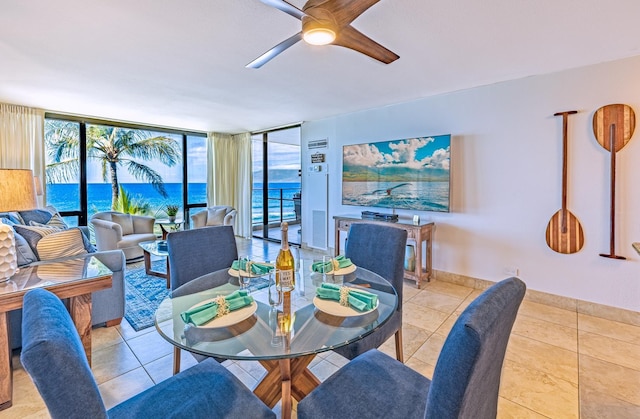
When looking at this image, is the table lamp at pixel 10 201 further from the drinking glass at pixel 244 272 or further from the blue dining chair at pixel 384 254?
the blue dining chair at pixel 384 254

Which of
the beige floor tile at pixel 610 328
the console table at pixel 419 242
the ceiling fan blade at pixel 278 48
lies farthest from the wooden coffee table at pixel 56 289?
the beige floor tile at pixel 610 328

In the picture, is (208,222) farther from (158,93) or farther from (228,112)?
(158,93)

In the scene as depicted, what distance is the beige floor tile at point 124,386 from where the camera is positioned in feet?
5.92

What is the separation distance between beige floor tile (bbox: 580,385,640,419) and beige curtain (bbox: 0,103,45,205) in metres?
6.24

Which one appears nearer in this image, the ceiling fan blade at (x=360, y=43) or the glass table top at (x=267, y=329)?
the glass table top at (x=267, y=329)

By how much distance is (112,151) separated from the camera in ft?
18.3

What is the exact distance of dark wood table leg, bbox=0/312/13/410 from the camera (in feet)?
5.65

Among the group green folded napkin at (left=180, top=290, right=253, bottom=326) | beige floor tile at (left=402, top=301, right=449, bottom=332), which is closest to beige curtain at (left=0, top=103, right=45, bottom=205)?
green folded napkin at (left=180, top=290, right=253, bottom=326)

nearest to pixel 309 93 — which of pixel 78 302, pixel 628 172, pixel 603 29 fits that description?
pixel 603 29

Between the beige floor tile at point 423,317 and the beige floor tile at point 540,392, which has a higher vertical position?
the beige floor tile at point 423,317

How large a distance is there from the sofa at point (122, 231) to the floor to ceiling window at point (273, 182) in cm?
219

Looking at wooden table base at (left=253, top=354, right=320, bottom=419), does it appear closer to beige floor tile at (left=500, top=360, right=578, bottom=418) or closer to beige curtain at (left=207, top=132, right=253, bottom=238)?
beige floor tile at (left=500, top=360, right=578, bottom=418)

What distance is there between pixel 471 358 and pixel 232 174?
6.55 meters

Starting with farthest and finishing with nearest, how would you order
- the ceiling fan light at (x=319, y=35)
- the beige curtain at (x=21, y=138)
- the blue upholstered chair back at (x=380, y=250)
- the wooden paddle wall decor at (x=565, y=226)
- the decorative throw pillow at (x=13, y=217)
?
the beige curtain at (x=21, y=138), the decorative throw pillow at (x=13, y=217), the wooden paddle wall decor at (x=565, y=226), the blue upholstered chair back at (x=380, y=250), the ceiling fan light at (x=319, y=35)
